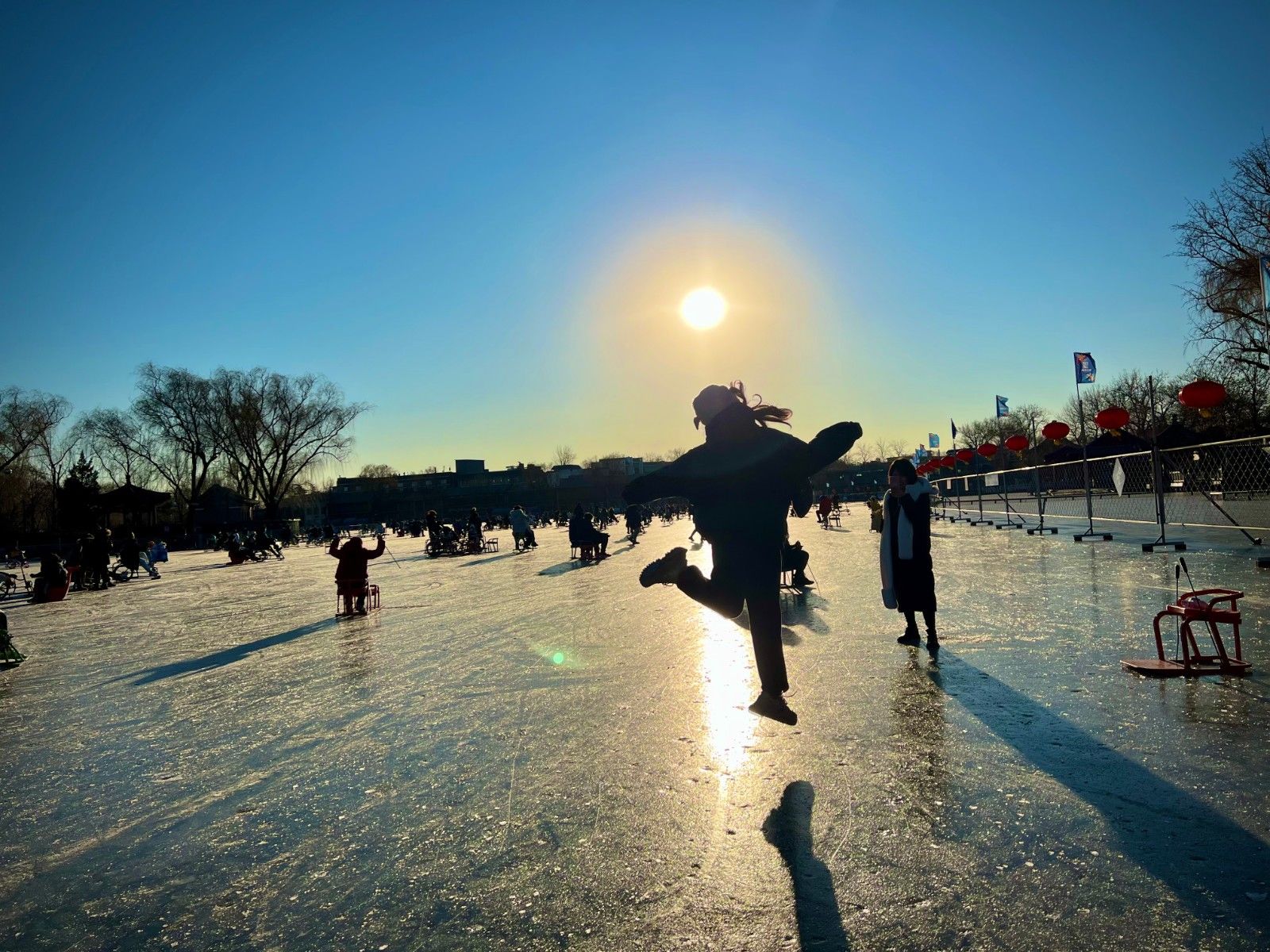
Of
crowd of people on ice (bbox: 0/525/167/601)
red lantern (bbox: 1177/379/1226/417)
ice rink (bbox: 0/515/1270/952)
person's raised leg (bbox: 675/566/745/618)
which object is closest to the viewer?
ice rink (bbox: 0/515/1270/952)

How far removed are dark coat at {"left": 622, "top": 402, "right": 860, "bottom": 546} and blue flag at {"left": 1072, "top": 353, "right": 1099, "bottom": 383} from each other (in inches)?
853

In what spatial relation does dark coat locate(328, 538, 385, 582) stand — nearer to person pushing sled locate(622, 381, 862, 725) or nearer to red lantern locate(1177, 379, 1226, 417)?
person pushing sled locate(622, 381, 862, 725)

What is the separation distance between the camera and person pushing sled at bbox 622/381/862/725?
4.56 metres

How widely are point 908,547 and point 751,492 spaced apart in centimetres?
344

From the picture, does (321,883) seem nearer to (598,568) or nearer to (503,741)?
(503,741)

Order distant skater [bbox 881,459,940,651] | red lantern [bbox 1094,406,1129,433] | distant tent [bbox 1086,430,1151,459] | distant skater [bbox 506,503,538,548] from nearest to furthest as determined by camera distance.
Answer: distant skater [bbox 881,459,940,651] < red lantern [bbox 1094,406,1129,433] < distant skater [bbox 506,503,538,548] < distant tent [bbox 1086,430,1151,459]

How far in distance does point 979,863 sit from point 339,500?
147562 millimetres

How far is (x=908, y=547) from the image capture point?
24.5 feet

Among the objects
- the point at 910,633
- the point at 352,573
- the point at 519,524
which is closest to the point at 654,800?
the point at 910,633

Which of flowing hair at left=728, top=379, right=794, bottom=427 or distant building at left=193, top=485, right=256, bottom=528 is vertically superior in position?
distant building at left=193, top=485, right=256, bottom=528

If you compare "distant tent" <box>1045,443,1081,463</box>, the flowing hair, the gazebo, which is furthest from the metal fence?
the gazebo

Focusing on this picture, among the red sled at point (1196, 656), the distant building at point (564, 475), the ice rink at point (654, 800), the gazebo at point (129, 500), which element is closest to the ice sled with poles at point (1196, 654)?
the red sled at point (1196, 656)

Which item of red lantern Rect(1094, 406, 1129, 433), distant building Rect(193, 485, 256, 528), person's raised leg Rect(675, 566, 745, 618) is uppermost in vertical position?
distant building Rect(193, 485, 256, 528)

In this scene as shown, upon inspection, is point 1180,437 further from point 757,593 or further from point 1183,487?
point 757,593
